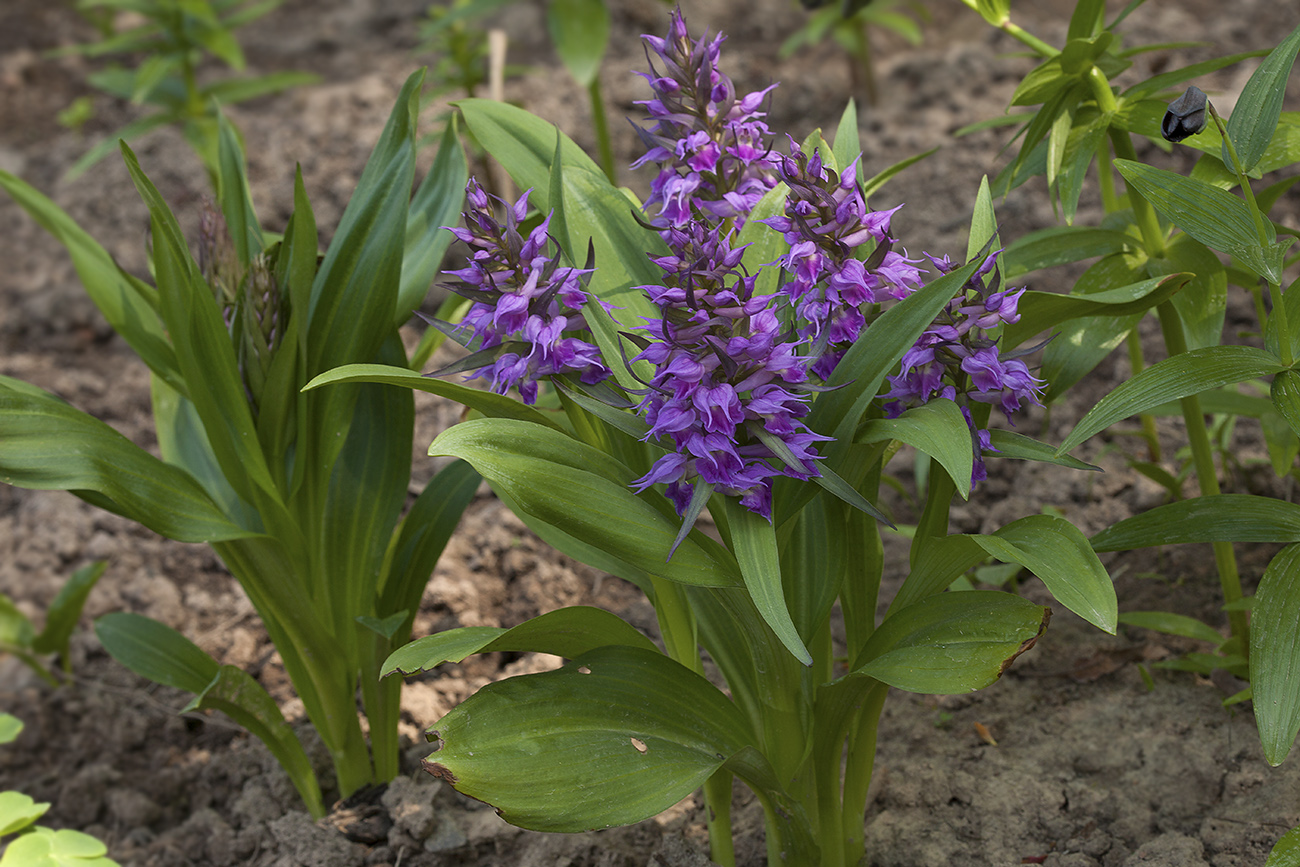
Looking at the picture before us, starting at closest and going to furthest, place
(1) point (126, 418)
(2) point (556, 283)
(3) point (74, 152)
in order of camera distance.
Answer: (2) point (556, 283) < (1) point (126, 418) < (3) point (74, 152)

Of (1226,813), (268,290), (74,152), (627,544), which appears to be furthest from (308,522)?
(74,152)

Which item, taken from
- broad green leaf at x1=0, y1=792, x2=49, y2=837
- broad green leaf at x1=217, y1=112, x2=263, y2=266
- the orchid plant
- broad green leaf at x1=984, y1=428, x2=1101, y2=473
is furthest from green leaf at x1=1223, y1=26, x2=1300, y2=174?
broad green leaf at x1=0, y1=792, x2=49, y2=837

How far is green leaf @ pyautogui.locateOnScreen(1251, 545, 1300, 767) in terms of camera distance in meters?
1.24

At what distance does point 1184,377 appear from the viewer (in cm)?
129

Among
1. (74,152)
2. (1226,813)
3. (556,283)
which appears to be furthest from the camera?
(74,152)

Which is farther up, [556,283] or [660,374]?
[556,283]

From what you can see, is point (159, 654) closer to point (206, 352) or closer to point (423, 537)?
point (423, 537)

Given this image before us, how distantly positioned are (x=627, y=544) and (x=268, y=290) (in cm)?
79

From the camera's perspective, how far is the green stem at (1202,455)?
1.63m

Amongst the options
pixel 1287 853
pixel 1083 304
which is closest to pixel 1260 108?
pixel 1083 304

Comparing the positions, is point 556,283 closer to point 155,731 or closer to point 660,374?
point 660,374

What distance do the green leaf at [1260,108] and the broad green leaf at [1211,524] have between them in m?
0.46

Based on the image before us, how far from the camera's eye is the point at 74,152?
168 inches

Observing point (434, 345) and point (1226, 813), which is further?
point (434, 345)
